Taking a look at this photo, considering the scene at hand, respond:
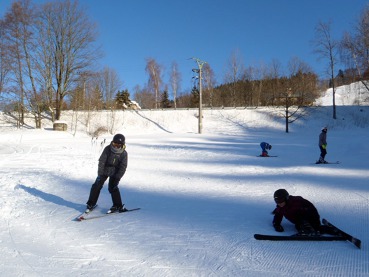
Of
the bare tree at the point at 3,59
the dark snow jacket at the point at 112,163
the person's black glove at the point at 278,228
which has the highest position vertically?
the bare tree at the point at 3,59

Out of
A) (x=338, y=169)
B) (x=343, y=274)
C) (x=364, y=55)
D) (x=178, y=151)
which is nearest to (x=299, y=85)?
(x=364, y=55)

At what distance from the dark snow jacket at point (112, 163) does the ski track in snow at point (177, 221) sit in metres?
0.90

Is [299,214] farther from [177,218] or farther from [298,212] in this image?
[177,218]

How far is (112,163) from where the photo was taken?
6.03 m

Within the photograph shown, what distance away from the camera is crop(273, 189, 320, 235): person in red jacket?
4.53 m

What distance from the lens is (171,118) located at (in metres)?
38.6

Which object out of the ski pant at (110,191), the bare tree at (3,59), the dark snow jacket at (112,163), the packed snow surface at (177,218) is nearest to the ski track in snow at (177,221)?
the packed snow surface at (177,218)

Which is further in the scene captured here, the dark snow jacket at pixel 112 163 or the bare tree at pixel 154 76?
the bare tree at pixel 154 76

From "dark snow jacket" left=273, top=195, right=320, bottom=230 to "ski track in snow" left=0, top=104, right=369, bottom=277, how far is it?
1.33ft

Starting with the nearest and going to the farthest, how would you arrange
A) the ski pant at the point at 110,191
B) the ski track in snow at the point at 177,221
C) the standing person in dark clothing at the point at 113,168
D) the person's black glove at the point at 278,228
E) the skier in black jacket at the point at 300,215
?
the ski track in snow at the point at 177,221, the skier in black jacket at the point at 300,215, the person's black glove at the point at 278,228, the standing person in dark clothing at the point at 113,168, the ski pant at the point at 110,191

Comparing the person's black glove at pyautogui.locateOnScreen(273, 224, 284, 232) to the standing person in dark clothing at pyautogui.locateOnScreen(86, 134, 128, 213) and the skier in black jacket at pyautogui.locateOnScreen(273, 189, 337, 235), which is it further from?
the standing person in dark clothing at pyautogui.locateOnScreen(86, 134, 128, 213)

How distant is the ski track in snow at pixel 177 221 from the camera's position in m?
3.65

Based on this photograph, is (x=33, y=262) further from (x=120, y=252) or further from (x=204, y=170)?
(x=204, y=170)

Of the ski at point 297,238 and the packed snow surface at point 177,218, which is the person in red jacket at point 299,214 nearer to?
the ski at point 297,238
